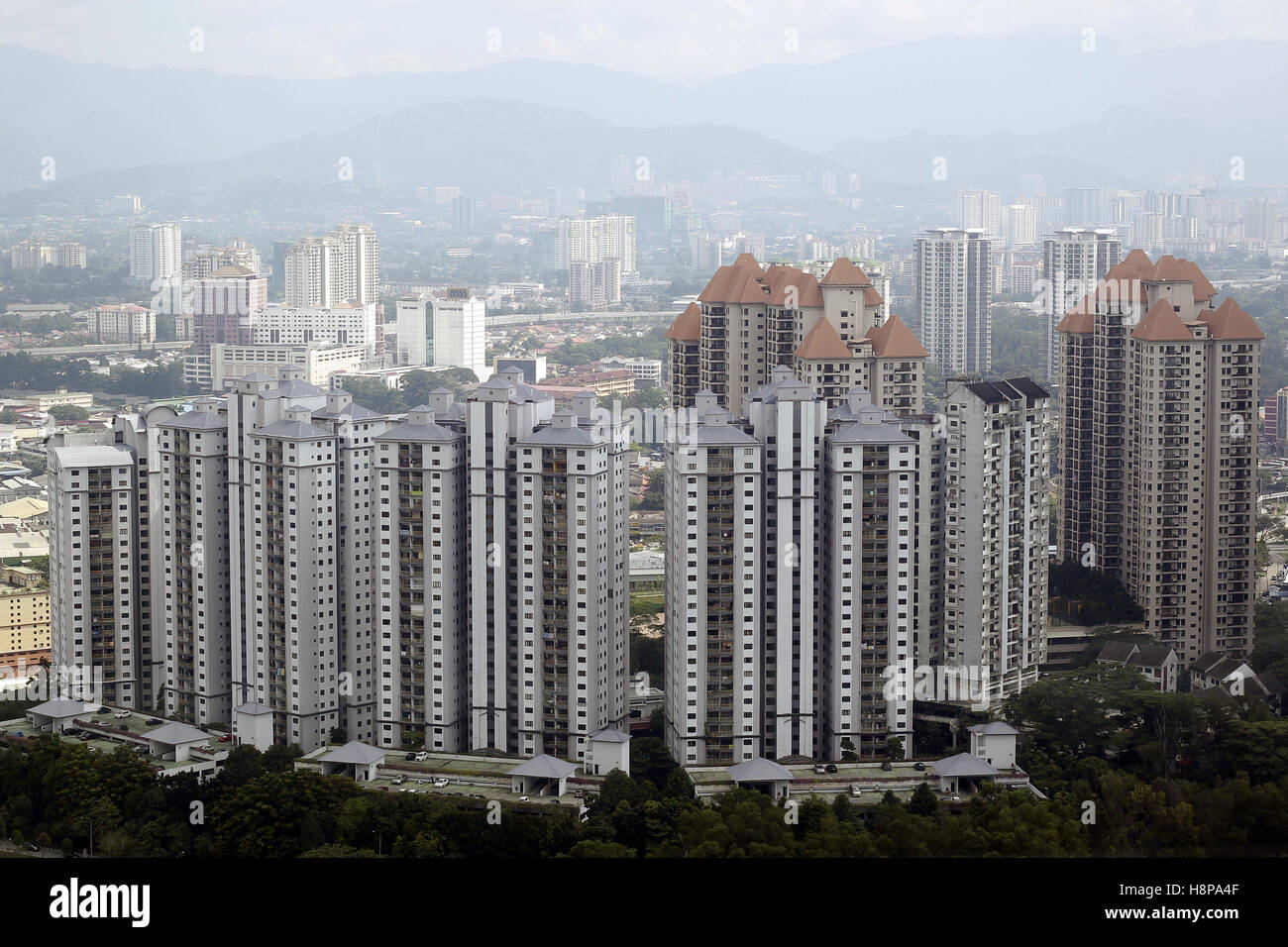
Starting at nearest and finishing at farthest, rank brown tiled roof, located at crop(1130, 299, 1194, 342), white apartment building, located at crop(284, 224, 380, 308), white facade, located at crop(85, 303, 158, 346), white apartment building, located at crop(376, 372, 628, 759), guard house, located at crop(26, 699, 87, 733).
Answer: white apartment building, located at crop(376, 372, 628, 759), guard house, located at crop(26, 699, 87, 733), brown tiled roof, located at crop(1130, 299, 1194, 342), white facade, located at crop(85, 303, 158, 346), white apartment building, located at crop(284, 224, 380, 308)

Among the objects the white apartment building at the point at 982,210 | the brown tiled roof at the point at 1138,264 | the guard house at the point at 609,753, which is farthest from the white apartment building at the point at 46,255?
the guard house at the point at 609,753

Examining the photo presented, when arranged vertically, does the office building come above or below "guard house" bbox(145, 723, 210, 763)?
above

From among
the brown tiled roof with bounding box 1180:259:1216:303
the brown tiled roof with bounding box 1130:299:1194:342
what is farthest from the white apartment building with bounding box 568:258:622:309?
the brown tiled roof with bounding box 1130:299:1194:342

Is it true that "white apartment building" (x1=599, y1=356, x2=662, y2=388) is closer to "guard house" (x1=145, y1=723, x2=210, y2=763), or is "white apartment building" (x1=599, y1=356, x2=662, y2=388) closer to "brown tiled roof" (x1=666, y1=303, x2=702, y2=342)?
"brown tiled roof" (x1=666, y1=303, x2=702, y2=342)

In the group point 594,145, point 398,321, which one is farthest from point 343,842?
point 594,145

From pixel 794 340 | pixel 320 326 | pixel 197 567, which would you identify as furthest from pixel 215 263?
pixel 197 567

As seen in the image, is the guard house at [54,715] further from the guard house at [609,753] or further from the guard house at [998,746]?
the guard house at [998,746]

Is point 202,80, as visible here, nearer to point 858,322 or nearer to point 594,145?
point 594,145
